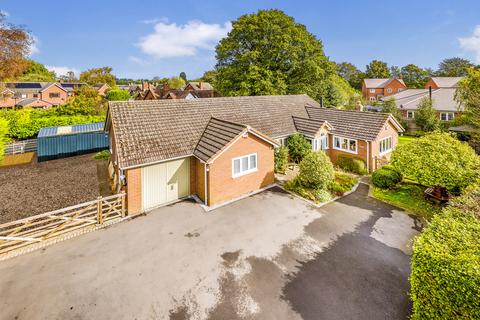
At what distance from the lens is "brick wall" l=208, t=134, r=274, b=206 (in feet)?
45.9

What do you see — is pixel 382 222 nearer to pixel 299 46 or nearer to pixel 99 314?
pixel 99 314

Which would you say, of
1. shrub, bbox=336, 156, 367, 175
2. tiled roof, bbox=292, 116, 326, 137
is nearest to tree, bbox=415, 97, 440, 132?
shrub, bbox=336, 156, 367, 175

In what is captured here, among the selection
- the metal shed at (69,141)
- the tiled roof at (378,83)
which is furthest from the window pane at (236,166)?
the tiled roof at (378,83)

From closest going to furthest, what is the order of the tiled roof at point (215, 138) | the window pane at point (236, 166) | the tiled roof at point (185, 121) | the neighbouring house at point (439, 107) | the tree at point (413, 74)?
the tiled roof at point (185, 121)
the tiled roof at point (215, 138)
the window pane at point (236, 166)
the neighbouring house at point (439, 107)
the tree at point (413, 74)

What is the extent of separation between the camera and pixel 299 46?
117 ft

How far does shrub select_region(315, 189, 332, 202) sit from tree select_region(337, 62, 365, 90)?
3956 inches

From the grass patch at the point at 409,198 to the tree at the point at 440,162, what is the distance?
56.9 inches

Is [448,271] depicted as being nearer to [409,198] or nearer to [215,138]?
[409,198]

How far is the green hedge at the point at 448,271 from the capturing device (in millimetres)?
5559

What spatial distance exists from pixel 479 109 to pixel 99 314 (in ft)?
116

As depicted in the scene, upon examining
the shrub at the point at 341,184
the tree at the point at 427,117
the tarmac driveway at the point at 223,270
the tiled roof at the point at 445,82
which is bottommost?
the tarmac driveway at the point at 223,270

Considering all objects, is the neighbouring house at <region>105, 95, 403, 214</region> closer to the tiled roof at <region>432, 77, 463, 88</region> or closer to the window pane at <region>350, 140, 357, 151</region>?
the window pane at <region>350, 140, 357, 151</region>

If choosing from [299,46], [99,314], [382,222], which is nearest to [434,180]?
[382,222]

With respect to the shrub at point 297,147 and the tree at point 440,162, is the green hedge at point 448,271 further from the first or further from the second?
the shrub at point 297,147
